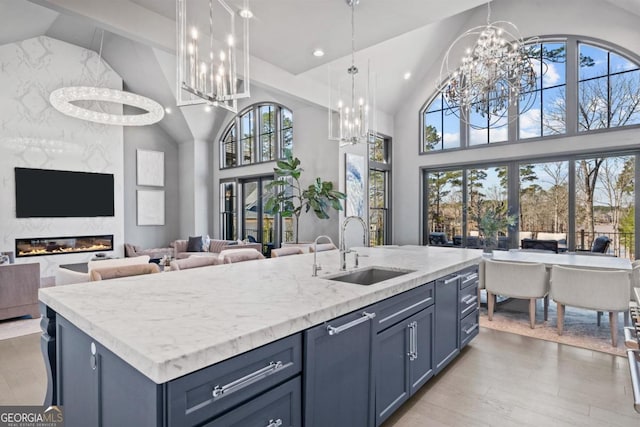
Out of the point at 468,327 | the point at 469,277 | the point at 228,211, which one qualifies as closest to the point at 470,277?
the point at 469,277

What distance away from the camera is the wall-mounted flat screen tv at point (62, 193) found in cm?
704

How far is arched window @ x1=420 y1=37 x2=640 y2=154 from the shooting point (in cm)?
571

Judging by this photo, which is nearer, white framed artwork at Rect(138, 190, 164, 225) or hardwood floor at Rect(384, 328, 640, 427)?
hardwood floor at Rect(384, 328, 640, 427)

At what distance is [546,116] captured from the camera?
6422 millimetres

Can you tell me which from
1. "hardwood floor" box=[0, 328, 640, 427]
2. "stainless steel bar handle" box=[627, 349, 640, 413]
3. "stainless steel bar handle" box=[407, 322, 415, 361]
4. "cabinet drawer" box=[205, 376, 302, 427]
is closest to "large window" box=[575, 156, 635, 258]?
"hardwood floor" box=[0, 328, 640, 427]

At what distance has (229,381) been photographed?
1.19 meters

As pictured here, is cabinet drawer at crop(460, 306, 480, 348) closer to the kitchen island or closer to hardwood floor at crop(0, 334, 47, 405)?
the kitchen island

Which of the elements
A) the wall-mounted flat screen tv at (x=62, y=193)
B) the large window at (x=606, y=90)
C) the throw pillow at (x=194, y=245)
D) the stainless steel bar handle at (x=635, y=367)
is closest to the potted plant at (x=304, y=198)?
the throw pillow at (x=194, y=245)

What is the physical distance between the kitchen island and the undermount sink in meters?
0.30

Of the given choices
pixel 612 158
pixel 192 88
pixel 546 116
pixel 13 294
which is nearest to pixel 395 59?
pixel 546 116

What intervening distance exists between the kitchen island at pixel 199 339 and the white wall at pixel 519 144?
5491mm

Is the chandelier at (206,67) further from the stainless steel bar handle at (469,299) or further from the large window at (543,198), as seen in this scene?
the large window at (543,198)

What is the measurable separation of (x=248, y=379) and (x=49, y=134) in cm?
854

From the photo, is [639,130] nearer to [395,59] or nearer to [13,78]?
[395,59]
